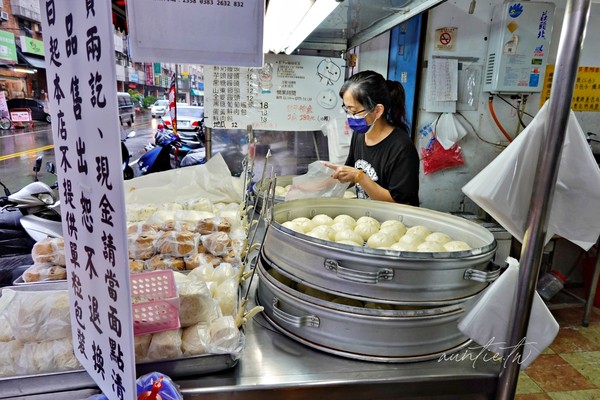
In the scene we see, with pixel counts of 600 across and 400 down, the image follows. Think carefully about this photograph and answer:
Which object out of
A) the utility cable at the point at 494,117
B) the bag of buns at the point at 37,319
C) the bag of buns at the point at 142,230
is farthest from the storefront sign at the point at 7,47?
the utility cable at the point at 494,117

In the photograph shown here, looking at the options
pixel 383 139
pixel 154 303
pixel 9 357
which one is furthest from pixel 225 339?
pixel 383 139

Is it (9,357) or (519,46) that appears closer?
(9,357)

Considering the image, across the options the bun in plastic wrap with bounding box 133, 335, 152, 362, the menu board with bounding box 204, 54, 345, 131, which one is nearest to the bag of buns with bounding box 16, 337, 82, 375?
the bun in plastic wrap with bounding box 133, 335, 152, 362

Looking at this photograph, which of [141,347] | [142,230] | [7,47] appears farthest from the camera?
[7,47]

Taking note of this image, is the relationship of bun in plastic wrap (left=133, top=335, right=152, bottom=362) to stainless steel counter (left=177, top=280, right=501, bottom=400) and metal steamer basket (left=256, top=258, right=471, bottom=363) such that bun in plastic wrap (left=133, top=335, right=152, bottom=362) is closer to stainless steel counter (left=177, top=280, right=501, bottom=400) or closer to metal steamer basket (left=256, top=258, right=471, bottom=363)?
stainless steel counter (left=177, top=280, right=501, bottom=400)

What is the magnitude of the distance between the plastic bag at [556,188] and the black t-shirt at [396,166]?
4.46ft

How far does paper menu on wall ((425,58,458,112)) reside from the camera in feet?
12.6

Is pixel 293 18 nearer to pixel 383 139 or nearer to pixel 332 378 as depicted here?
pixel 383 139

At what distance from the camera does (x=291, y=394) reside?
103cm

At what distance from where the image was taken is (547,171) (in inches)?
35.0

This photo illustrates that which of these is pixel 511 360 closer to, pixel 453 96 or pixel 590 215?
pixel 590 215

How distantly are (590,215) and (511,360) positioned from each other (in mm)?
429

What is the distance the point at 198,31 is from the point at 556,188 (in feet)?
4.02

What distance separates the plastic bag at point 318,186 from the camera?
2146mm
